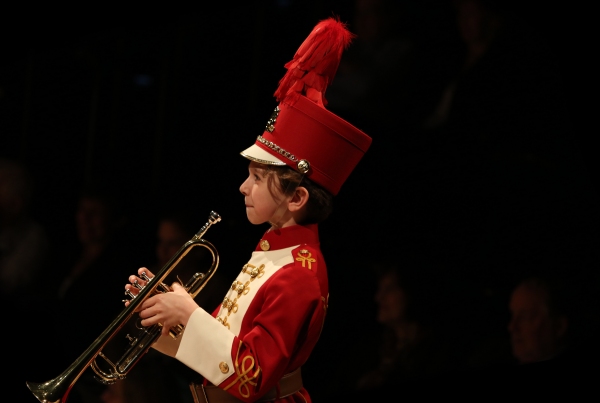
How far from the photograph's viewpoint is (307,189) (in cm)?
227

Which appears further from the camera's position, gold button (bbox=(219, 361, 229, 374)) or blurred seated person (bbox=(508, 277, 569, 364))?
blurred seated person (bbox=(508, 277, 569, 364))

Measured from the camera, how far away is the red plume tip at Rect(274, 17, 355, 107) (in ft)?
7.50

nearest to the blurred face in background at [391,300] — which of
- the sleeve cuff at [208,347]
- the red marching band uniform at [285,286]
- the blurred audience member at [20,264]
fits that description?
the red marching band uniform at [285,286]

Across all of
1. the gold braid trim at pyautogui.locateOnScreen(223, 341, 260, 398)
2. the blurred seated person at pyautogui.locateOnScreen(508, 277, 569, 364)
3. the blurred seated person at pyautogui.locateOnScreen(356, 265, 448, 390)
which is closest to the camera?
the gold braid trim at pyautogui.locateOnScreen(223, 341, 260, 398)

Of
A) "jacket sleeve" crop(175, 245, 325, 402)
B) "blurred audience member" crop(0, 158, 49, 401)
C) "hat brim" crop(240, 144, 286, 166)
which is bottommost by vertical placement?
"blurred audience member" crop(0, 158, 49, 401)

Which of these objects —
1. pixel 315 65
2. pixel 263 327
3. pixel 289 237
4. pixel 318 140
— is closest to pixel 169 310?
pixel 263 327

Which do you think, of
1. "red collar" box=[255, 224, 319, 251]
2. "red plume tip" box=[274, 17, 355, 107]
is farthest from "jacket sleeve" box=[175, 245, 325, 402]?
"red plume tip" box=[274, 17, 355, 107]

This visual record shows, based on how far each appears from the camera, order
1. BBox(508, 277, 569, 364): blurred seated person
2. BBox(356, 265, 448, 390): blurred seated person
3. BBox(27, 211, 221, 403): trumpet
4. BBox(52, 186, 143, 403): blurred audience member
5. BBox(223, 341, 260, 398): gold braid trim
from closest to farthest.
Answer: BBox(223, 341, 260, 398): gold braid trim, BBox(27, 211, 221, 403): trumpet, BBox(508, 277, 569, 364): blurred seated person, BBox(356, 265, 448, 390): blurred seated person, BBox(52, 186, 143, 403): blurred audience member

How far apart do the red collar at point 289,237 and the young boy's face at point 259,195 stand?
53mm

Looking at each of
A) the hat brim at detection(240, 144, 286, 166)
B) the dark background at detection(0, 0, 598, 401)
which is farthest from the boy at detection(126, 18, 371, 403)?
the dark background at detection(0, 0, 598, 401)

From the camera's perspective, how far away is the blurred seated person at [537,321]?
287cm

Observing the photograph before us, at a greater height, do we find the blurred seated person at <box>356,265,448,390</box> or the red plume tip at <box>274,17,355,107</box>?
the red plume tip at <box>274,17,355,107</box>

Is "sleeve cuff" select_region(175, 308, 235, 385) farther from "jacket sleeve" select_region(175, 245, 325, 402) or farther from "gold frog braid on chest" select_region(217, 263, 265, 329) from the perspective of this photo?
"gold frog braid on chest" select_region(217, 263, 265, 329)

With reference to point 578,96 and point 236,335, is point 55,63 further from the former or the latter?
point 578,96
